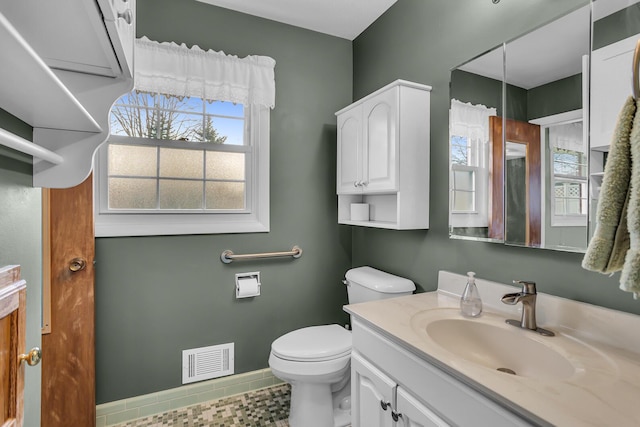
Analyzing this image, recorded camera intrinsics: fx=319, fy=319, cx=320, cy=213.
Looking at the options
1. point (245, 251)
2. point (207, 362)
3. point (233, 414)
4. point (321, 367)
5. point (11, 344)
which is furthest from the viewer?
point (245, 251)

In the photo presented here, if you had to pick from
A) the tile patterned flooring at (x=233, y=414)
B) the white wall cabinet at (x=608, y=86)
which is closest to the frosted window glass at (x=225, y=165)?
the tile patterned flooring at (x=233, y=414)

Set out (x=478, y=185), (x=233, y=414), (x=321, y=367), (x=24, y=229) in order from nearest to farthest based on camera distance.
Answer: (x=24, y=229), (x=478, y=185), (x=321, y=367), (x=233, y=414)

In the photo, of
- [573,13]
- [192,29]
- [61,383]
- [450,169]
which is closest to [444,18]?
[573,13]

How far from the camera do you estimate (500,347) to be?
1.19 metres

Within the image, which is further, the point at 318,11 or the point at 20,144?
the point at 318,11

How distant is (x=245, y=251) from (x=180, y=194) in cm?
56

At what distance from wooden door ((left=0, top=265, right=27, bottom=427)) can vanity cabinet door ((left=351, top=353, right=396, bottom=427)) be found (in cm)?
106

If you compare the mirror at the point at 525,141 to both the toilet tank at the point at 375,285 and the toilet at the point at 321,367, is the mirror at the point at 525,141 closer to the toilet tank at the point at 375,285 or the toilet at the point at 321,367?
the toilet tank at the point at 375,285

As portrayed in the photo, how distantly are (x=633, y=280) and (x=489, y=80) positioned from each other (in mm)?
1117

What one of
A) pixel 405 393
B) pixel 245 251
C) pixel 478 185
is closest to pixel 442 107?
pixel 478 185

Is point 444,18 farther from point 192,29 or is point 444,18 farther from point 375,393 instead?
point 375,393

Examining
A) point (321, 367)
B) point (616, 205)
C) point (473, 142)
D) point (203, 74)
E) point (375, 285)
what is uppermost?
point (203, 74)

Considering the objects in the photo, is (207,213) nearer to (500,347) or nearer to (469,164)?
(469,164)

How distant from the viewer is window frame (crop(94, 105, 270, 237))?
186 cm
